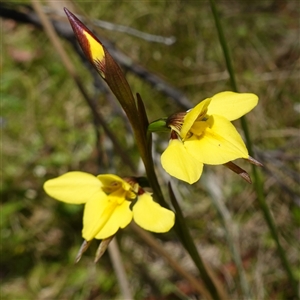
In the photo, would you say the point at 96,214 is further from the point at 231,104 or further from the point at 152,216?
the point at 231,104

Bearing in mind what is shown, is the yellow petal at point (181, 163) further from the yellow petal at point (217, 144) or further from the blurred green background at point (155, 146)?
the blurred green background at point (155, 146)

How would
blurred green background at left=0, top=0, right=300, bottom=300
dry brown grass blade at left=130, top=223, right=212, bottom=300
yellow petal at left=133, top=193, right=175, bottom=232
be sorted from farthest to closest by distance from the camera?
blurred green background at left=0, top=0, right=300, bottom=300 → dry brown grass blade at left=130, top=223, right=212, bottom=300 → yellow petal at left=133, top=193, right=175, bottom=232

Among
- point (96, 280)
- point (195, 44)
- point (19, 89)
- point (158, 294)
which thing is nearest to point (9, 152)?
point (19, 89)

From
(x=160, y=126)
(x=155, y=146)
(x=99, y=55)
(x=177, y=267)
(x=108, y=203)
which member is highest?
(x=99, y=55)

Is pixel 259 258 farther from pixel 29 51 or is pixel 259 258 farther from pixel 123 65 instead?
pixel 29 51

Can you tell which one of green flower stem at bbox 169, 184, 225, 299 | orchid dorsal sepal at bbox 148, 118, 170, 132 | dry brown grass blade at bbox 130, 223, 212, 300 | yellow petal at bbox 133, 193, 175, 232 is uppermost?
orchid dorsal sepal at bbox 148, 118, 170, 132

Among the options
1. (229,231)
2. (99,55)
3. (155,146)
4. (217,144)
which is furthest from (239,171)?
(155,146)

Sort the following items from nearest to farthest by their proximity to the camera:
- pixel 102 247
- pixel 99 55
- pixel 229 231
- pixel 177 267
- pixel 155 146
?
pixel 99 55, pixel 102 247, pixel 177 267, pixel 229 231, pixel 155 146

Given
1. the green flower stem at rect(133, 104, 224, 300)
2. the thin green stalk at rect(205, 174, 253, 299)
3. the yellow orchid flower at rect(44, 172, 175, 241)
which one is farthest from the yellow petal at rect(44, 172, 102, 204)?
the thin green stalk at rect(205, 174, 253, 299)

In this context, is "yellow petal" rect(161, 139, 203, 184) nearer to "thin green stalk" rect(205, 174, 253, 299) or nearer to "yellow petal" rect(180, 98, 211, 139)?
"yellow petal" rect(180, 98, 211, 139)

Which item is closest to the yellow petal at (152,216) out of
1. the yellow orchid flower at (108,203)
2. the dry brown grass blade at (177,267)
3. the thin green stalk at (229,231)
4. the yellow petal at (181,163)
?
the yellow orchid flower at (108,203)
